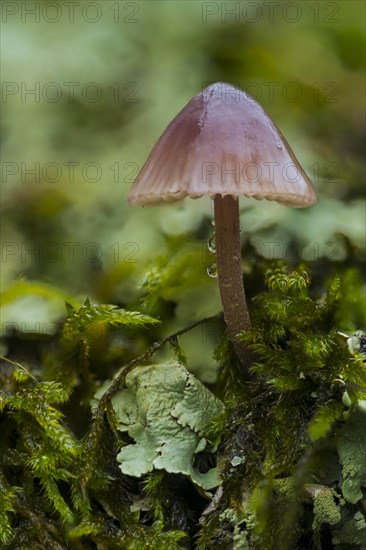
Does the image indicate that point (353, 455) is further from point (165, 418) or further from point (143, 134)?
point (143, 134)

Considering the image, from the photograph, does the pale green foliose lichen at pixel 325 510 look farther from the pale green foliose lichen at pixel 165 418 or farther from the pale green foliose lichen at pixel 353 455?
the pale green foliose lichen at pixel 165 418

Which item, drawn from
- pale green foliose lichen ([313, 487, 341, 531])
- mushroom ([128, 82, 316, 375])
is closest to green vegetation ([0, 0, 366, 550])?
pale green foliose lichen ([313, 487, 341, 531])

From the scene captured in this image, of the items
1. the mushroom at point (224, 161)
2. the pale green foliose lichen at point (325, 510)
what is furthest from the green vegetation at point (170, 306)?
the mushroom at point (224, 161)

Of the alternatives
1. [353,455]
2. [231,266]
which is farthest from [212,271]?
[353,455]

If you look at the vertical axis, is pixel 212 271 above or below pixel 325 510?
above

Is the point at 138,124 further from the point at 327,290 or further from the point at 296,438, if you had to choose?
the point at 296,438

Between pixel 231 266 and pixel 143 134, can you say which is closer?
pixel 231 266
